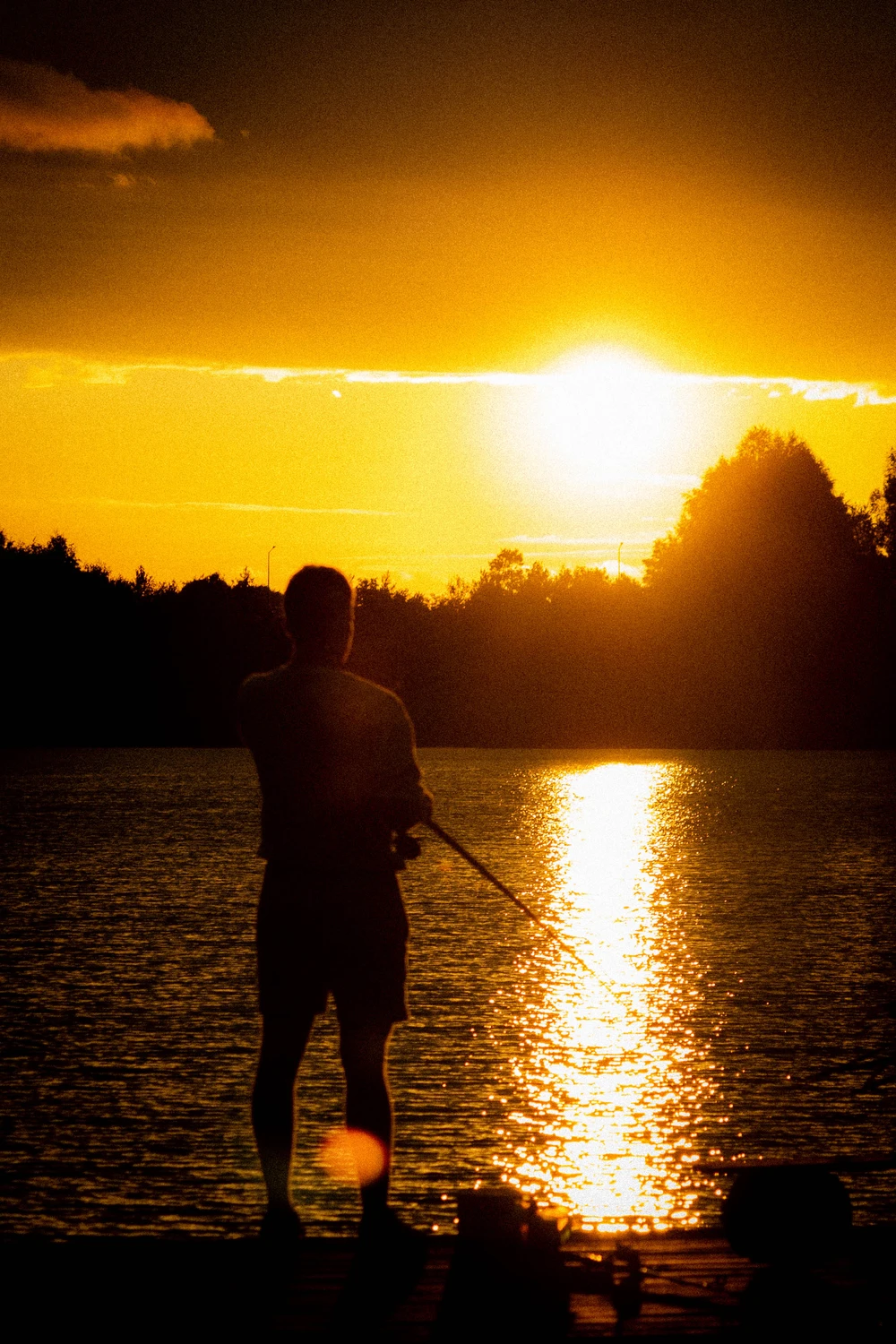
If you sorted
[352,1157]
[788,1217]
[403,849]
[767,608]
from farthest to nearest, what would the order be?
[767,608] < [352,1157] < [403,849] < [788,1217]

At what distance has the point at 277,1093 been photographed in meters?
4.91

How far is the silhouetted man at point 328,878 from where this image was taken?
4.77m

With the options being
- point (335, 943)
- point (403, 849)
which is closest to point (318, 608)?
point (403, 849)

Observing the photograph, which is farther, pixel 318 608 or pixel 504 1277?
pixel 318 608

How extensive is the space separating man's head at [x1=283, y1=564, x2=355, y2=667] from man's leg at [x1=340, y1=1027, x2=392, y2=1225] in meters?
1.01

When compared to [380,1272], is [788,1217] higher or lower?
higher

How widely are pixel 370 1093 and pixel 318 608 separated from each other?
1324mm

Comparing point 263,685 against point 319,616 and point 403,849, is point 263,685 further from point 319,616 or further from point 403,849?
point 403,849

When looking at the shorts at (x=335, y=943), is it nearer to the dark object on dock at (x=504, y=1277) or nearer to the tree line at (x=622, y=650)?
the dark object on dock at (x=504, y=1277)

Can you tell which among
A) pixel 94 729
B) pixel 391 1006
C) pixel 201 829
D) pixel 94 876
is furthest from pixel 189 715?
pixel 391 1006

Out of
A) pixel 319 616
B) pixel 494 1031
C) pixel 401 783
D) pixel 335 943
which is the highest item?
pixel 319 616

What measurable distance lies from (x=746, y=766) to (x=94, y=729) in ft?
97.0

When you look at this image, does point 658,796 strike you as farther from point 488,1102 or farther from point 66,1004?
point 488,1102

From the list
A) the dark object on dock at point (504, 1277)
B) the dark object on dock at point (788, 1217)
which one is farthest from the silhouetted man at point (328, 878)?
the dark object on dock at point (788, 1217)
